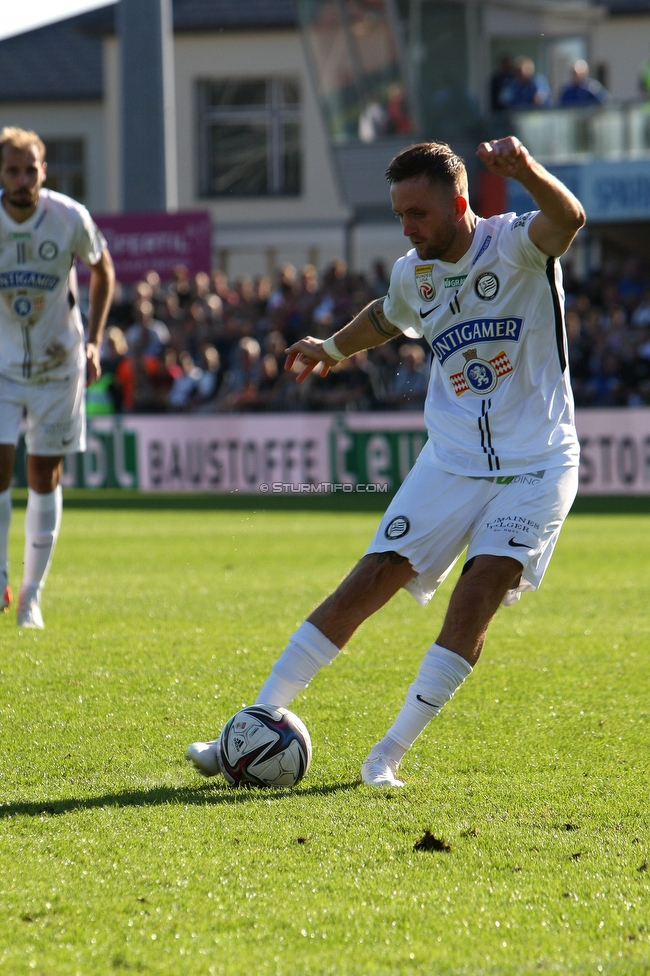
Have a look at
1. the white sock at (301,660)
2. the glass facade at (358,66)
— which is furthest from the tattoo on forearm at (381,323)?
the glass facade at (358,66)

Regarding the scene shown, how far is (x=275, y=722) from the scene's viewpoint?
4590mm

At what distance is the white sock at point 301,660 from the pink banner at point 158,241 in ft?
67.8

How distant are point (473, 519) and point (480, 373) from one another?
0.50 m

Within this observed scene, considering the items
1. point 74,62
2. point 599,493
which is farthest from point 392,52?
point 74,62

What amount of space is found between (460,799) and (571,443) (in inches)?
50.7

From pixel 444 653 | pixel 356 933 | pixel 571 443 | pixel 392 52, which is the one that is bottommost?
pixel 356 933

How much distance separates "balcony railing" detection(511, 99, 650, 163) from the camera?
25188 millimetres

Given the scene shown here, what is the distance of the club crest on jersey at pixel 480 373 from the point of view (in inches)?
186

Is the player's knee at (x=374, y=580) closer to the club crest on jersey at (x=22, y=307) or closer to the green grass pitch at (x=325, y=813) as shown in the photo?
the green grass pitch at (x=325, y=813)

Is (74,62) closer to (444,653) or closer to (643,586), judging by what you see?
(643,586)

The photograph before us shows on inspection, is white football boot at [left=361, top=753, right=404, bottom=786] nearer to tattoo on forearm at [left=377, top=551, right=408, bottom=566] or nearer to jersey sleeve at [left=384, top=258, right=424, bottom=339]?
tattoo on forearm at [left=377, top=551, right=408, bottom=566]

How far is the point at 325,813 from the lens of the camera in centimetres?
421

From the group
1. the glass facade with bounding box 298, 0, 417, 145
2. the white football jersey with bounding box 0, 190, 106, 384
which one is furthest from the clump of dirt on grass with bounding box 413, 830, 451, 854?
the glass facade with bounding box 298, 0, 417, 145

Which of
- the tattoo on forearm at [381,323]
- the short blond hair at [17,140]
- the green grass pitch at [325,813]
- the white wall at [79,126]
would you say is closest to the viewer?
the green grass pitch at [325,813]
